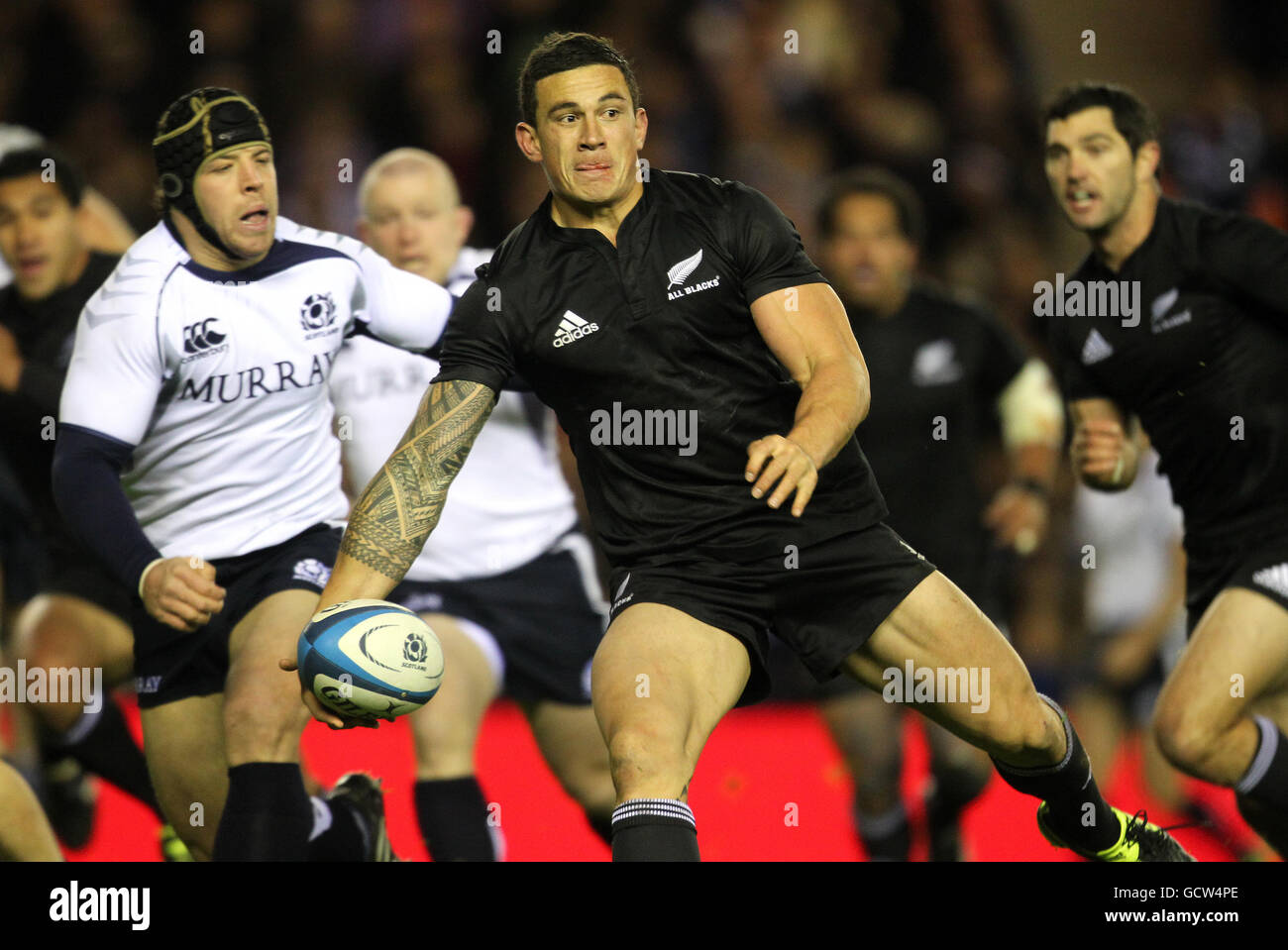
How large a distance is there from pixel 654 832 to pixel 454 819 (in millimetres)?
1453

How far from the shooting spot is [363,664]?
10.7 feet

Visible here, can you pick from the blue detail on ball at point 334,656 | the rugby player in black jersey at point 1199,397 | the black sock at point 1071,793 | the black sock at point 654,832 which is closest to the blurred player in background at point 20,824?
the blue detail on ball at point 334,656

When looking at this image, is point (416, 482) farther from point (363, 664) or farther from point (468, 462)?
point (468, 462)

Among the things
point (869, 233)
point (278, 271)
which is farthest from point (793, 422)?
point (869, 233)

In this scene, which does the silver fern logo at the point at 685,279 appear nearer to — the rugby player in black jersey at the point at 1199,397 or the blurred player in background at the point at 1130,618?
the rugby player in black jersey at the point at 1199,397

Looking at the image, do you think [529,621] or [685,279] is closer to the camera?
[685,279]

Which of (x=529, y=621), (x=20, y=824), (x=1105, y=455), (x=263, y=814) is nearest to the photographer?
(x=263, y=814)

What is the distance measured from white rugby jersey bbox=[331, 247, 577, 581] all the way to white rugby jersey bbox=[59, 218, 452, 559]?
65 cm

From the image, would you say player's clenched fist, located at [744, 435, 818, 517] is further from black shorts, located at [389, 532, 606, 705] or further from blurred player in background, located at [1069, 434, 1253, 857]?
blurred player in background, located at [1069, 434, 1253, 857]

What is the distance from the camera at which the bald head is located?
16.0ft

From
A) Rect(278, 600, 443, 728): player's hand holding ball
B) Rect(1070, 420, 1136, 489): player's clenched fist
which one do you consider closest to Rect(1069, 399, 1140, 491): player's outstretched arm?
Rect(1070, 420, 1136, 489): player's clenched fist

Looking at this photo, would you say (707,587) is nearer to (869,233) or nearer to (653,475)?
Answer: (653,475)

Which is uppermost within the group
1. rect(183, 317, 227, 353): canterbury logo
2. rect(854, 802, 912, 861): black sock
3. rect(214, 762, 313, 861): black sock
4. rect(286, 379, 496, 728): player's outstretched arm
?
rect(183, 317, 227, 353): canterbury logo

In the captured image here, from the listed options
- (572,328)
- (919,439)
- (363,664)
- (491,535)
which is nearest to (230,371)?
(572,328)
